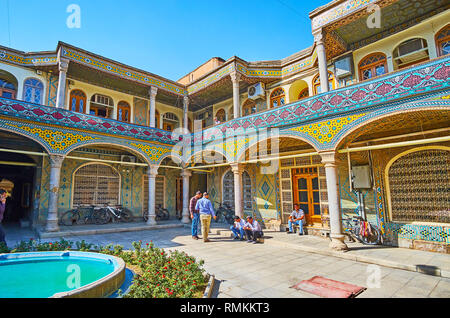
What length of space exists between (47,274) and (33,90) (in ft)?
33.5

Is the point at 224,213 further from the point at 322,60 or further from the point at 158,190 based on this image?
the point at 322,60

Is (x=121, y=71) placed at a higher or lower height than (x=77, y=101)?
higher

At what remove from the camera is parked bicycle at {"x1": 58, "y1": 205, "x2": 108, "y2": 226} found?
1187 cm

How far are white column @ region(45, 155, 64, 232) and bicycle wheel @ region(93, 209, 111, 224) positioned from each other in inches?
118

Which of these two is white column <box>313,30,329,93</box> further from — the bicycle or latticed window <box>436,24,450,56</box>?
the bicycle

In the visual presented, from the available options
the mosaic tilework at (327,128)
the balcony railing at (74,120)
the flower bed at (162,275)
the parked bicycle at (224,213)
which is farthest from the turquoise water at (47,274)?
the parked bicycle at (224,213)

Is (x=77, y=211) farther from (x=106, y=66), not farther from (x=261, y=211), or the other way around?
(x=261, y=211)

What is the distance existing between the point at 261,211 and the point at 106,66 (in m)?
10.4

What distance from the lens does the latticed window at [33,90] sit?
37.1ft

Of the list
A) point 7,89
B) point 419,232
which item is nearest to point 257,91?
point 419,232

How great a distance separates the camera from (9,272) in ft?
15.9

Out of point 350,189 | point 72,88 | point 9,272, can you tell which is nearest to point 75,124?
point 72,88

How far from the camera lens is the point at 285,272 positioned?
528 cm

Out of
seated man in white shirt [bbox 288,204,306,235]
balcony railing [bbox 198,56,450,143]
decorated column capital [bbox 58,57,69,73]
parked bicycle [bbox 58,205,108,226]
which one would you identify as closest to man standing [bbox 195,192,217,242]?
seated man in white shirt [bbox 288,204,306,235]
